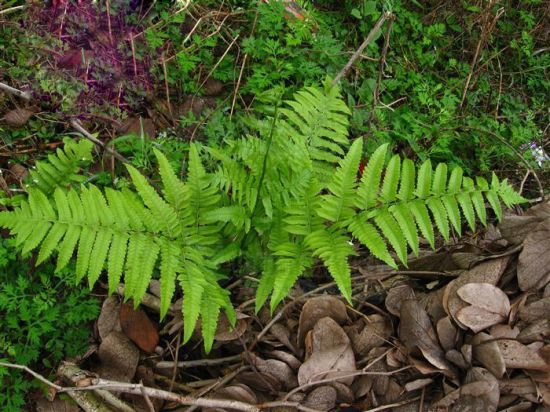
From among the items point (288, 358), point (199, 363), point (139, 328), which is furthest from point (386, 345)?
point (139, 328)

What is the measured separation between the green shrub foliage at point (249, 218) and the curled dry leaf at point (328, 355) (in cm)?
39

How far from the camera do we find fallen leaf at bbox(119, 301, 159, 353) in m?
2.68

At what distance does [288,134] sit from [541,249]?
4.27 feet

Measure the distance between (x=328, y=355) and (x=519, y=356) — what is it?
81 cm

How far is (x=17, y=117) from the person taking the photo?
125 inches

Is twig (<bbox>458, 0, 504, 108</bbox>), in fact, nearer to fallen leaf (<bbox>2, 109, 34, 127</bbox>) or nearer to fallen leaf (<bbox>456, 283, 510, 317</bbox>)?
fallen leaf (<bbox>456, 283, 510, 317</bbox>)

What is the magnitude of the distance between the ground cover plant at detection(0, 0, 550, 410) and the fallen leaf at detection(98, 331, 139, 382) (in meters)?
0.01

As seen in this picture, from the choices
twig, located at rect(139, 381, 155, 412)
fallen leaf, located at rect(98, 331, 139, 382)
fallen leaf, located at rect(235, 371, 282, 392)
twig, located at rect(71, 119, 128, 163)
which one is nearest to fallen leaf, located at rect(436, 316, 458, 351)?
fallen leaf, located at rect(235, 371, 282, 392)

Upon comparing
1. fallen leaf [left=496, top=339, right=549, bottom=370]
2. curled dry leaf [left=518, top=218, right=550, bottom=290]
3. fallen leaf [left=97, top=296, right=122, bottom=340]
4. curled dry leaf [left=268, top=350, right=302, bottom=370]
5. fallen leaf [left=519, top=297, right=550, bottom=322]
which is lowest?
curled dry leaf [left=268, top=350, right=302, bottom=370]

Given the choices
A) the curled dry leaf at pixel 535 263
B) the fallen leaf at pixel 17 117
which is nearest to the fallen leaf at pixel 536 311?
the curled dry leaf at pixel 535 263

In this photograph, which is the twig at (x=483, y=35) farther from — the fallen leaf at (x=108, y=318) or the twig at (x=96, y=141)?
the fallen leaf at (x=108, y=318)

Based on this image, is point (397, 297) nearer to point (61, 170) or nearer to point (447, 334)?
point (447, 334)

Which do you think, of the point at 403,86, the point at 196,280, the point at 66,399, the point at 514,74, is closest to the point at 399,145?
the point at 403,86

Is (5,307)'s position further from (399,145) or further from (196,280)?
(399,145)
